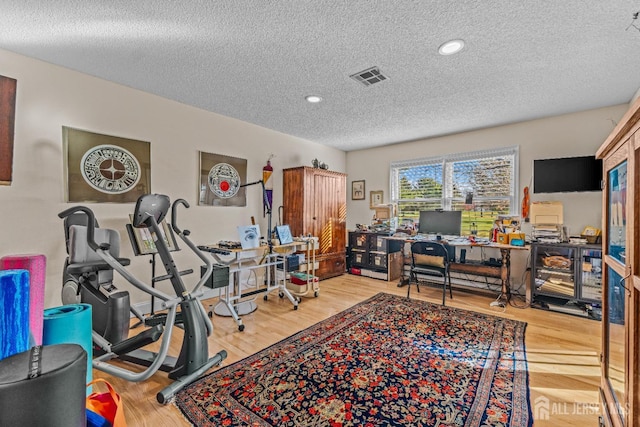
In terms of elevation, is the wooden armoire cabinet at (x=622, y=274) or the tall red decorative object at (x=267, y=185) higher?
the tall red decorative object at (x=267, y=185)

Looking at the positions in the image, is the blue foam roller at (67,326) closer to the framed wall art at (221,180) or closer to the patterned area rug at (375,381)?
the patterned area rug at (375,381)

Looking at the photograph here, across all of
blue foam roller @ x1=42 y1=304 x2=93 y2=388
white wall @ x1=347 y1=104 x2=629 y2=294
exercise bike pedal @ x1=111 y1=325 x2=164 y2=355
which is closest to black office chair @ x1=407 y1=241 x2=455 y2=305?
white wall @ x1=347 y1=104 x2=629 y2=294

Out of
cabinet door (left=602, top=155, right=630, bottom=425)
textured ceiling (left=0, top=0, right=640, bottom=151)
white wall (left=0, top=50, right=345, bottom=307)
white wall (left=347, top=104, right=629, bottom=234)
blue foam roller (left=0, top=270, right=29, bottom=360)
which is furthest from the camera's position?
white wall (left=347, top=104, right=629, bottom=234)

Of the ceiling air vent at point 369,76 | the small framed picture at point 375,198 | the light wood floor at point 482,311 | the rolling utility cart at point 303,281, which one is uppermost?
the ceiling air vent at point 369,76

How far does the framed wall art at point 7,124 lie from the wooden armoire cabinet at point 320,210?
313 centimetres

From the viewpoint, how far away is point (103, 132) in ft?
9.51

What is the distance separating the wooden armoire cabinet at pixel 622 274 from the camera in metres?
0.96

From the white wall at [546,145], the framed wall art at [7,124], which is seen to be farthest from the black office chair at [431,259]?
the framed wall art at [7,124]

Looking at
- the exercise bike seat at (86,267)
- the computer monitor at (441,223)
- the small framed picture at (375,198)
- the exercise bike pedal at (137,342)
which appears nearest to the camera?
the exercise bike pedal at (137,342)

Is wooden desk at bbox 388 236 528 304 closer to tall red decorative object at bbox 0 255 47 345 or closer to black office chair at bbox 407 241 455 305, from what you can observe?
black office chair at bbox 407 241 455 305

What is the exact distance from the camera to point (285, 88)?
3025 mm

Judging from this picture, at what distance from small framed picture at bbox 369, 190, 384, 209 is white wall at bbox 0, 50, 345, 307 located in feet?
7.90

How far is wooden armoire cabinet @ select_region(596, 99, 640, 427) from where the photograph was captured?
959 millimetres

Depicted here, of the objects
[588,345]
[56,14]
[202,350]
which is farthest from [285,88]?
[588,345]
